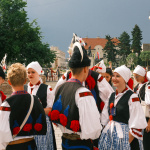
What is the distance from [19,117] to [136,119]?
1.52 m

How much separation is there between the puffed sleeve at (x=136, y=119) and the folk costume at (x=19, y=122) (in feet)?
3.87

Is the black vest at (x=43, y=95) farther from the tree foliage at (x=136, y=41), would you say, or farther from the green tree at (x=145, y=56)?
the tree foliage at (x=136, y=41)

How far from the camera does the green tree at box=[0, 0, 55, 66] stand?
2722 centimetres

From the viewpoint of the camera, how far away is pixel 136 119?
2781 mm

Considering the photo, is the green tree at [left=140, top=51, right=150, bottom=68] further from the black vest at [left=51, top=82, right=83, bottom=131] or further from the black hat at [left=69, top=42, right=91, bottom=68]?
the black vest at [left=51, top=82, right=83, bottom=131]

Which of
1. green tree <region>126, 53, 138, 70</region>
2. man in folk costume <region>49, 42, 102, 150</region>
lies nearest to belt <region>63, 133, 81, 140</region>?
man in folk costume <region>49, 42, 102, 150</region>

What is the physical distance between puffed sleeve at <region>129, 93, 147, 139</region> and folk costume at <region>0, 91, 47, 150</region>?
1.18m

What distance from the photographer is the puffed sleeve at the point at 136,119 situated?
2777mm

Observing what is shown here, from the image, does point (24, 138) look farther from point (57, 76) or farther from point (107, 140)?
point (57, 76)

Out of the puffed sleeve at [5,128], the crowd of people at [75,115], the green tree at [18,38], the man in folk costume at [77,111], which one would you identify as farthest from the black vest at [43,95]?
the green tree at [18,38]

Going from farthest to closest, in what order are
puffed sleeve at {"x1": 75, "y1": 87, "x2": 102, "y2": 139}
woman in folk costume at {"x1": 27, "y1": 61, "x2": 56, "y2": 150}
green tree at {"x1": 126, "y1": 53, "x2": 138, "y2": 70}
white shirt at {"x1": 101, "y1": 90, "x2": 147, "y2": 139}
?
green tree at {"x1": 126, "y1": 53, "x2": 138, "y2": 70} → woman in folk costume at {"x1": 27, "y1": 61, "x2": 56, "y2": 150} → white shirt at {"x1": 101, "y1": 90, "x2": 147, "y2": 139} → puffed sleeve at {"x1": 75, "y1": 87, "x2": 102, "y2": 139}

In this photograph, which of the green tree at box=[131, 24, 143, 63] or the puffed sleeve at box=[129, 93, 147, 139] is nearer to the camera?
the puffed sleeve at box=[129, 93, 147, 139]

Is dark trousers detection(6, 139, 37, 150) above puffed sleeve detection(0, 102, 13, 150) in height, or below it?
below

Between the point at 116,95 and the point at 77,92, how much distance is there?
1176 mm
